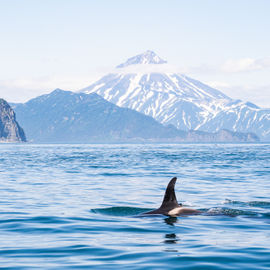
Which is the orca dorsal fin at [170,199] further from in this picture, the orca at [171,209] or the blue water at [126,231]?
the blue water at [126,231]

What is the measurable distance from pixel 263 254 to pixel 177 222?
5276mm

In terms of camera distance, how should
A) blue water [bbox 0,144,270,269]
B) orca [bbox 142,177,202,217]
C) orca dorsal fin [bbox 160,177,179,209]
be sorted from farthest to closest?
orca [bbox 142,177,202,217] → orca dorsal fin [bbox 160,177,179,209] → blue water [bbox 0,144,270,269]

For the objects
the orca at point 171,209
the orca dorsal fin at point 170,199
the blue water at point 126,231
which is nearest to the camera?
the blue water at point 126,231

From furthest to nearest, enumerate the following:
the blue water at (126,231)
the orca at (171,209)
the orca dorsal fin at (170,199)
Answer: the orca at (171,209) → the orca dorsal fin at (170,199) → the blue water at (126,231)

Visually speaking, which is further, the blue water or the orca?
the orca

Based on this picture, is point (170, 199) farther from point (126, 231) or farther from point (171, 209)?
point (126, 231)

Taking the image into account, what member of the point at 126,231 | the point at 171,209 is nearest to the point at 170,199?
the point at 171,209

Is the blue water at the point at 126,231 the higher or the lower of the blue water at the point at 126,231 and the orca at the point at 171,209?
the lower

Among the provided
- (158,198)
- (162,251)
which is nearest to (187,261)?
(162,251)


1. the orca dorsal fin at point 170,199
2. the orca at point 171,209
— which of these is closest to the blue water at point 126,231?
the orca at point 171,209

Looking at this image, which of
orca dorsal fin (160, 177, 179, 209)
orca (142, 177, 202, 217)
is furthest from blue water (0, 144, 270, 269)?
orca dorsal fin (160, 177, 179, 209)

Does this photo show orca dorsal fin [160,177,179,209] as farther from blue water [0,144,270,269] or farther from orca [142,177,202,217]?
blue water [0,144,270,269]

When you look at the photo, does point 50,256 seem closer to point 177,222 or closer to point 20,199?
point 177,222

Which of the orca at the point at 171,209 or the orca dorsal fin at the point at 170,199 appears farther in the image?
the orca at the point at 171,209
